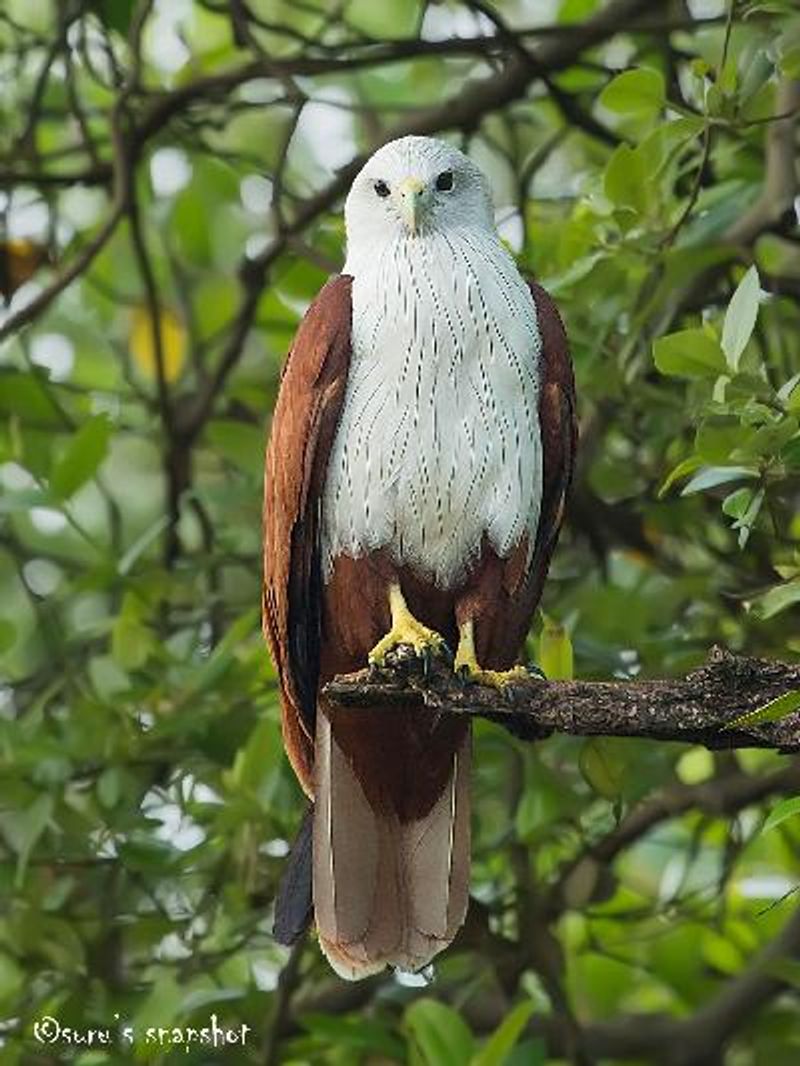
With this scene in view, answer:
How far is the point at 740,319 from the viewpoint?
13.4ft

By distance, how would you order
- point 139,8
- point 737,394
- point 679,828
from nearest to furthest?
point 737,394 < point 139,8 < point 679,828

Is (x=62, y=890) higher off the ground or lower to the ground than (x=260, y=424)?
lower

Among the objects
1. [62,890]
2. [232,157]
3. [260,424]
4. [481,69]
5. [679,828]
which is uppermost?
[481,69]

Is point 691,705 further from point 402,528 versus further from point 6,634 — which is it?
point 6,634

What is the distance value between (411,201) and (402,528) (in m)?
0.67

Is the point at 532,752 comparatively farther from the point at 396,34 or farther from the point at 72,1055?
the point at 396,34

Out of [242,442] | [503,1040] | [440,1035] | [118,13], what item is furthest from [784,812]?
[118,13]

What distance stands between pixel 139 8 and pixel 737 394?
226 cm

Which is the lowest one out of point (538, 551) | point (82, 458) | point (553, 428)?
point (538, 551)

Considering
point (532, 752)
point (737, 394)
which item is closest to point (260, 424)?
point (532, 752)

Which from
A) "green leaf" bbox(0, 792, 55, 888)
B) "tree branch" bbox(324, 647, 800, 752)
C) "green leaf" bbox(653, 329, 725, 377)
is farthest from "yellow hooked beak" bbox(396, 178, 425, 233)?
"green leaf" bbox(0, 792, 55, 888)

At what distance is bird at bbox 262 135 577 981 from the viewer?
4391 mm

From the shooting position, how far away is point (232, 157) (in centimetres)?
627

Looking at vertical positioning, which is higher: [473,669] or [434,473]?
[434,473]
